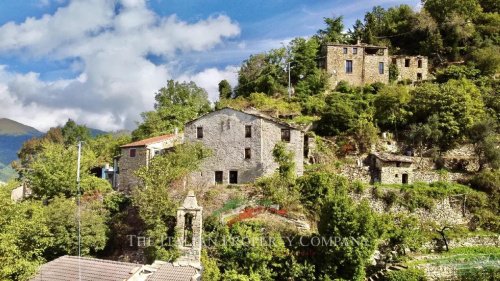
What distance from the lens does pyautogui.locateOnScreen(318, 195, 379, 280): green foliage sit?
79.5 ft

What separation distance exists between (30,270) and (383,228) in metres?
17.9

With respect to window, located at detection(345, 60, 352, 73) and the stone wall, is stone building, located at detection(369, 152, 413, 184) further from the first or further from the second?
window, located at detection(345, 60, 352, 73)

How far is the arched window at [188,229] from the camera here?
2528 centimetres

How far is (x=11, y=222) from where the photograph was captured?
2105cm

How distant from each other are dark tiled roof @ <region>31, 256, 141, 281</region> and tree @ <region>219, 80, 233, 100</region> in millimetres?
34626

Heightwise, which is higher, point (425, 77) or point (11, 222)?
point (425, 77)

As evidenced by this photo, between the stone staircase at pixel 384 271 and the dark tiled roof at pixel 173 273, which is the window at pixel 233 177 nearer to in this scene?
the stone staircase at pixel 384 271

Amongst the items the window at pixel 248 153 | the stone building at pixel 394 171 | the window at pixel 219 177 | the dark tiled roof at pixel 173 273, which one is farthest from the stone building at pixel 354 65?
the dark tiled roof at pixel 173 273

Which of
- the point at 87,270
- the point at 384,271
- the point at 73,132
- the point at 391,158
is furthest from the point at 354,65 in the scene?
the point at 73,132

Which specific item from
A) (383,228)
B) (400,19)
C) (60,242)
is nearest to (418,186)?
(383,228)

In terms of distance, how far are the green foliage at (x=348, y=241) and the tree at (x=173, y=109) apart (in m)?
24.7

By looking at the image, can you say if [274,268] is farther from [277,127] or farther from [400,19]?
[400,19]

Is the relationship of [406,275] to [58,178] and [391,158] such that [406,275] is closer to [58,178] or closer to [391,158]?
[391,158]

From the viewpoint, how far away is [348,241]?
24.3m
